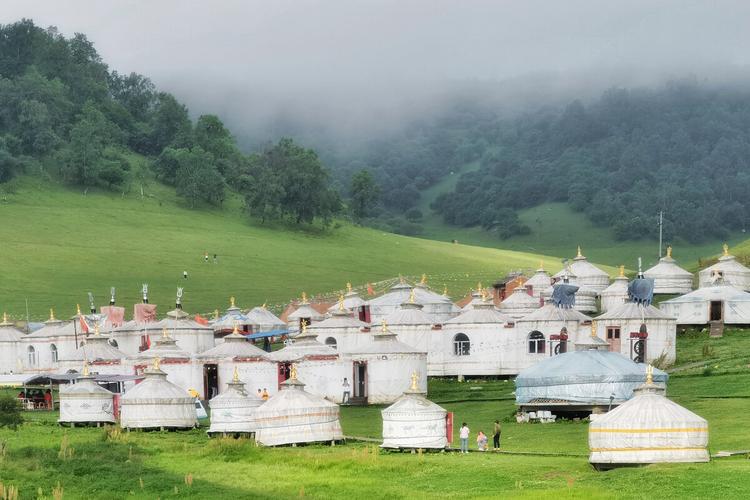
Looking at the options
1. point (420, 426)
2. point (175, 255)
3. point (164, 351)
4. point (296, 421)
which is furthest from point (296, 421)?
point (175, 255)

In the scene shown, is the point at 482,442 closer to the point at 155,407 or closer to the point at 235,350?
the point at 155,407

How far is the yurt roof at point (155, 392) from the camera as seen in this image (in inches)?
2785

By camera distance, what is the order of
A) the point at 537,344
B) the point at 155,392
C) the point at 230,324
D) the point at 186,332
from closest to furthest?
the point at 155,392, the point at 537,344, the point at 186,332, the point at 230,324

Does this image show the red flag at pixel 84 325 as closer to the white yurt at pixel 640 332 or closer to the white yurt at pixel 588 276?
the white yurt at pixel 588 276

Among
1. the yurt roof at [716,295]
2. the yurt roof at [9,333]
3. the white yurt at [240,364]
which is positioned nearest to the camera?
the white yurt at [240,364]

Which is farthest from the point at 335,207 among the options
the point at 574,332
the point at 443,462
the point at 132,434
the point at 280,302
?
the point at 443,462

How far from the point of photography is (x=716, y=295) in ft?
298

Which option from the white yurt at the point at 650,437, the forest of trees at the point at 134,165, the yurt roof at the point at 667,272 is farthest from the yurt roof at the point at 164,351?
the forest of trees at the point at 134,165

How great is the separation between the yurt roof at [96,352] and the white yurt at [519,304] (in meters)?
23.4

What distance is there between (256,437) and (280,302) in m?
70.9

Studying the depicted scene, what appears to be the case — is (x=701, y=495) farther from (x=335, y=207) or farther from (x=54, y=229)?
(x=335, y=207)

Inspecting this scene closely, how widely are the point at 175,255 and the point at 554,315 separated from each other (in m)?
77.3

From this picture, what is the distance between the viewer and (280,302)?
13425 cm

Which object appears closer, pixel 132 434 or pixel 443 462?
pixel 443 462
